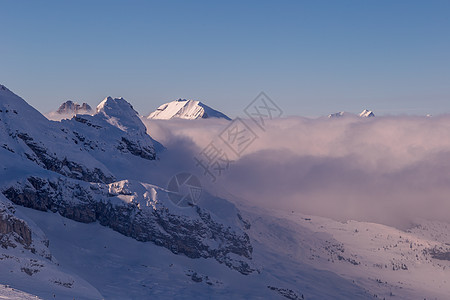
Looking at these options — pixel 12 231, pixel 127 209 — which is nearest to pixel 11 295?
pixel 12 231

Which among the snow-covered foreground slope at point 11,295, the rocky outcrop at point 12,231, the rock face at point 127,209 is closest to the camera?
the snow-covered foreground slope at point 11,295

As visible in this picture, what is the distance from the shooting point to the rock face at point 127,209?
172250 mm

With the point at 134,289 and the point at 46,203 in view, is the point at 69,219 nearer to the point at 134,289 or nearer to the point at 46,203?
the point at 46,203

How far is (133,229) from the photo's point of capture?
603 ft

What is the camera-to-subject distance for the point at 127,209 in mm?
185875

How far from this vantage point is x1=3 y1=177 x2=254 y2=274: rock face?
565 feet

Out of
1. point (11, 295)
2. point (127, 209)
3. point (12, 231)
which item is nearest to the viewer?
point (11, 295)

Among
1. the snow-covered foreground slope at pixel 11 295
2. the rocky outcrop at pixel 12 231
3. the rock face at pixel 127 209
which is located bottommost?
the snow-covered foreground slope at pixel 11 295

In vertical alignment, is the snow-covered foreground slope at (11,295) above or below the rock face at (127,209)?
below

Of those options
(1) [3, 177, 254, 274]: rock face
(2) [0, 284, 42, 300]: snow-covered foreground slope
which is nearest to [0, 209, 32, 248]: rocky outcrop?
(2) [0, 284, 42, 300]: snow-covered foreground slope

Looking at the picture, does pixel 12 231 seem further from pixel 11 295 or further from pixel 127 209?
pixel 127 209

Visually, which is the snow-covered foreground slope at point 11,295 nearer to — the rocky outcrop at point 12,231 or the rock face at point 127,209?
the rocky outcrop at point 12,231

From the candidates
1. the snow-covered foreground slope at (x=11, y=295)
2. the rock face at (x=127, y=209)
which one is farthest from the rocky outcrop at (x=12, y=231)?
the rock face at (x=127, y=209)

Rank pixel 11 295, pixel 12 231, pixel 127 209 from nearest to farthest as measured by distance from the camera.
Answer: pixel 11 295 < pixel 12 231 < pixel 127 209
